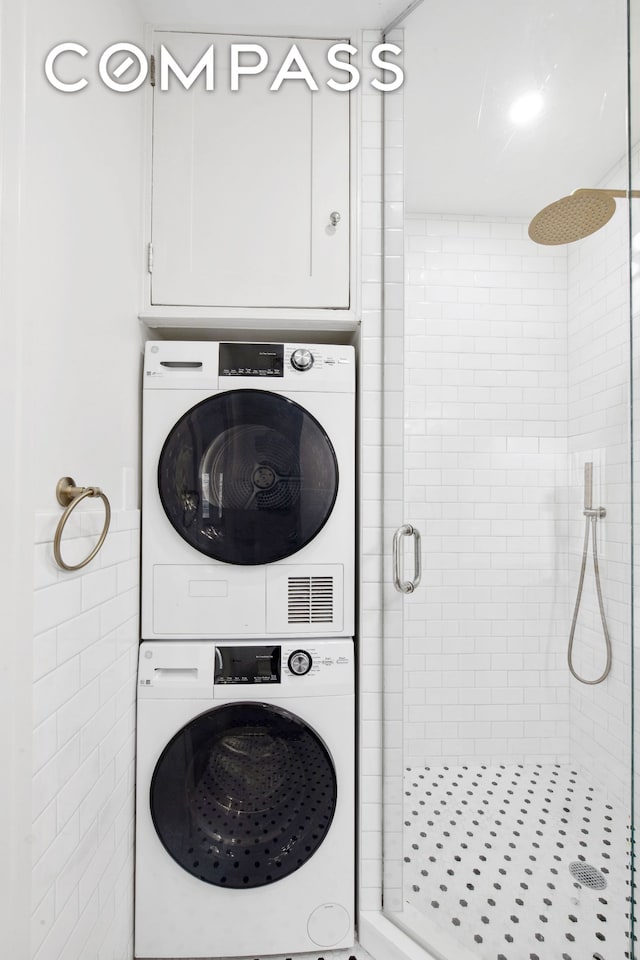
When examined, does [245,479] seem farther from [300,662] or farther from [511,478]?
[511,478]

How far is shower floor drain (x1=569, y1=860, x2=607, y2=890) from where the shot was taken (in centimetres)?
107

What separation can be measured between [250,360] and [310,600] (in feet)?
2.34

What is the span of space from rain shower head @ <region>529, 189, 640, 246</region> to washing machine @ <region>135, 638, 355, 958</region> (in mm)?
1226

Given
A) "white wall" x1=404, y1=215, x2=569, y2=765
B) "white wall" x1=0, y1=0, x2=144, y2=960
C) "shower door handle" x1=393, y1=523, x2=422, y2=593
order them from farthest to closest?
1. "shower door handle" x1=393, y1=523, x2=422, y2=593
2. "white wall" x1=404, y1=215, x2=569, y2=765
3. "white wall" x1=0, y1=0, x2=144, y2=960

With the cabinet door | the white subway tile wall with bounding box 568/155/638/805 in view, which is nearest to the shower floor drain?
the white subway tile wall with bounding box 568/155/638/805

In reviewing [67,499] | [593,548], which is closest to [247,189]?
[67,499]

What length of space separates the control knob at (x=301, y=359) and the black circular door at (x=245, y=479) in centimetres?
11

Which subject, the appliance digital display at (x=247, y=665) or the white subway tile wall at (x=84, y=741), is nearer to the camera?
the white subway tile wall at (x=84, y=741)

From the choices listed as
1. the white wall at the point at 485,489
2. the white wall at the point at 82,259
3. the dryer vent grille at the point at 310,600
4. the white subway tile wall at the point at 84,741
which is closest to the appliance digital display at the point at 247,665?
the dryer vent grille at the point at 310,600

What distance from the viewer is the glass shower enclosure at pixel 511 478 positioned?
1021 mm

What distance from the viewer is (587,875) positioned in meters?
1.09

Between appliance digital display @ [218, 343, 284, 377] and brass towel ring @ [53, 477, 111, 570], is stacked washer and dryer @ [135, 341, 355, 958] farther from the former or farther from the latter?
brass towel ring @ [53, 477, 111, 570]

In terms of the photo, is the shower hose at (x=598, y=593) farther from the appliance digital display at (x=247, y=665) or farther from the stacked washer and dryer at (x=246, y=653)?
the appliance digital display at (x=247, y=665)

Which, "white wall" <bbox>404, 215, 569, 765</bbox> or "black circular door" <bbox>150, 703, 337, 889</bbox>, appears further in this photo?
"black circular door" <bbox>150, 703, 337, 889</bbox>
